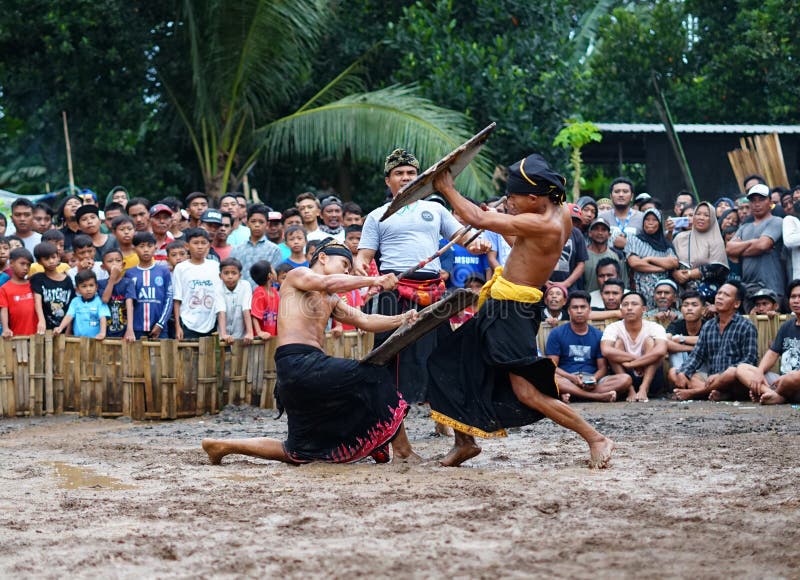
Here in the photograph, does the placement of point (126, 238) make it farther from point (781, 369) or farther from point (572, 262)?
point (781, 369)

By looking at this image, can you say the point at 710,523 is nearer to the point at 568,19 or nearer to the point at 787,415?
the point at 787,415

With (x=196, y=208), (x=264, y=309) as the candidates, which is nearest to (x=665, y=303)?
(x=264, y=309)

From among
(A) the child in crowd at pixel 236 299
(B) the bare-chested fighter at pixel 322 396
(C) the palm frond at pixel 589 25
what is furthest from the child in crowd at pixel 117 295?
(C) the palm frond at pixel 589 25

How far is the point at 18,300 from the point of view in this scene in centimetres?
1048

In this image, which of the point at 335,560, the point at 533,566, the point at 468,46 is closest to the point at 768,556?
the point at 533,566

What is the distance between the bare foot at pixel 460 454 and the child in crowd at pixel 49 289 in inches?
194

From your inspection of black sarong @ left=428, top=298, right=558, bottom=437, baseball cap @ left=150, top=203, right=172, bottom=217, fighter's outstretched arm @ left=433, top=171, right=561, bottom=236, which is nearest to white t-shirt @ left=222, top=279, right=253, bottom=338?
baseball cap @ left=150, top=203, right=172, bottom=217

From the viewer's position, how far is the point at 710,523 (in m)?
5.16

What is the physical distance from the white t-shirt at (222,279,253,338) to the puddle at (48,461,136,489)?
11.4 ft

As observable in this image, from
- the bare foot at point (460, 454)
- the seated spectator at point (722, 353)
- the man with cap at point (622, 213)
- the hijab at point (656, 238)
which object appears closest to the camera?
the bare foot at point (460, 454)

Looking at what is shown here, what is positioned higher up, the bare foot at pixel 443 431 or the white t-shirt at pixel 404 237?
the white t-shirt at pixel 404 237

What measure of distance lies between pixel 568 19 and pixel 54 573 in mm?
15469

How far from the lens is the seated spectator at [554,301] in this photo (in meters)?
11.5

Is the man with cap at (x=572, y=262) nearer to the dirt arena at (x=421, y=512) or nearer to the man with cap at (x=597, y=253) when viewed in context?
the man with cap at (x=597, y=253)
